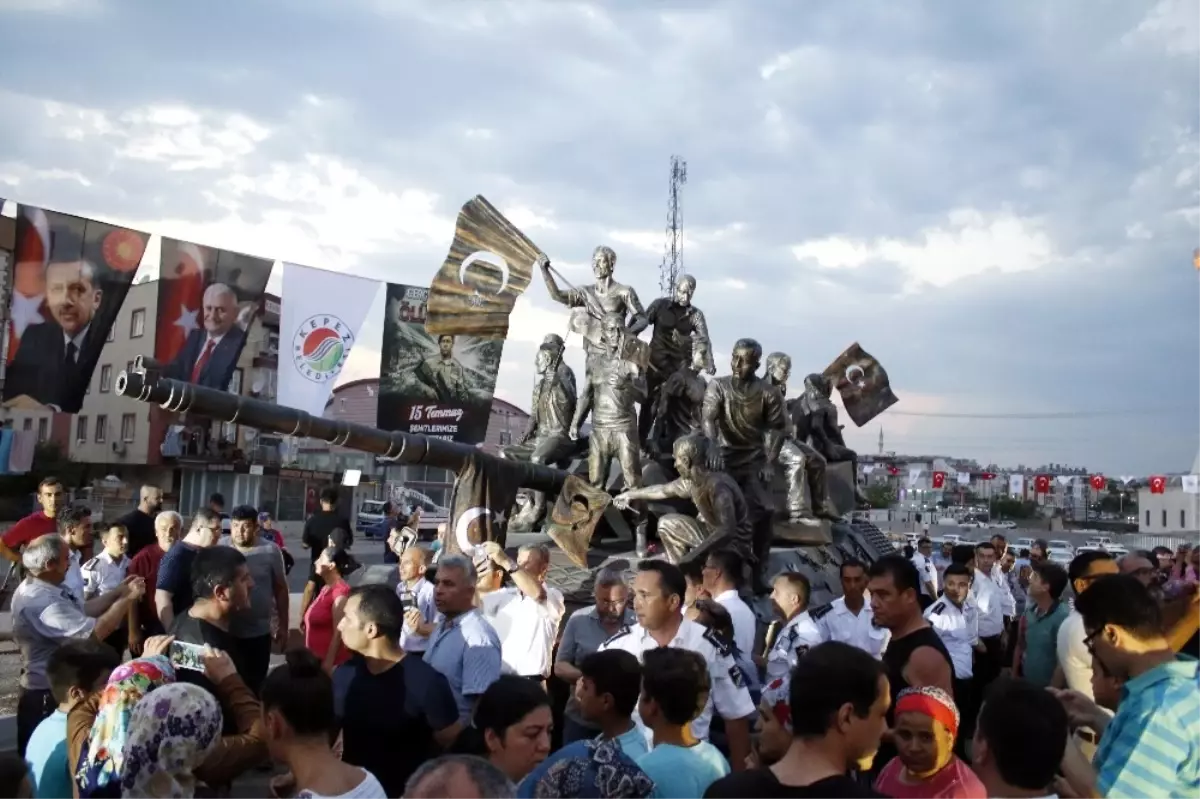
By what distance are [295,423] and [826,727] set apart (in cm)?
693

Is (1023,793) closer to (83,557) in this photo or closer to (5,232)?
(83,557)

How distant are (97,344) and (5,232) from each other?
19.7 meters

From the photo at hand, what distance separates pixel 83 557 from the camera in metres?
8.10

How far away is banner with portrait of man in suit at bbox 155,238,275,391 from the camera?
49.7 ft

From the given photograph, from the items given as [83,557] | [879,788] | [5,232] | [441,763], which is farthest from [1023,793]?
[5,232]

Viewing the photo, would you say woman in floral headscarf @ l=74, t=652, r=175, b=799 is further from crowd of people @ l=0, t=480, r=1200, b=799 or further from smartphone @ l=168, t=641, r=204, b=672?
smartphone @ l=168, t=641, r=204, b=672

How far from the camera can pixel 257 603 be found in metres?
6.07

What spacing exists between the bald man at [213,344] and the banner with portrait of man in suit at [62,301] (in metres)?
1.47

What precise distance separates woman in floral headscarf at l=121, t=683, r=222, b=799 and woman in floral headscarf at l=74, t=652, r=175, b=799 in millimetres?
92

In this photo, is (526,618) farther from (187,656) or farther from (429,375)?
(429,375)

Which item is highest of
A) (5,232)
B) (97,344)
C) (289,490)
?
(5,232)

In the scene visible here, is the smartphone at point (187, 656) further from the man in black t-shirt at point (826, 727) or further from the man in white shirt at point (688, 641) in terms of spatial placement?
the man in black t-shirt at point (826, 727)

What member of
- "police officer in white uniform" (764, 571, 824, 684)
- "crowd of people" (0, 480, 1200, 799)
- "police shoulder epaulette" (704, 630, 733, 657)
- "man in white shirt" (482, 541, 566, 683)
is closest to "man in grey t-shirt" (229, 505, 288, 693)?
"crowd of people" (0, 480, 1200, 799)

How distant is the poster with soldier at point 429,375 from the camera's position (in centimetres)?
2028
